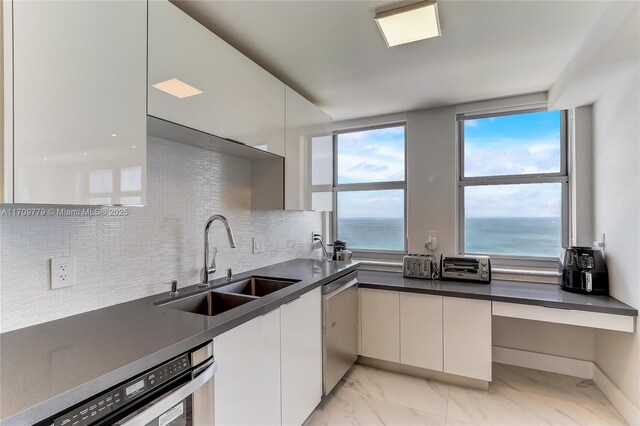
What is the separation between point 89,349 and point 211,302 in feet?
2.62

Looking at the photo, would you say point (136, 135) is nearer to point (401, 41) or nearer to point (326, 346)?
point (401, 41)

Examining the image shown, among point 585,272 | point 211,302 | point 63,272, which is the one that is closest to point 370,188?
point 585,272

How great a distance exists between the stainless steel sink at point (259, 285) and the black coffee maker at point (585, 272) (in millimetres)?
2069

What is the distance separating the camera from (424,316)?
2453mm

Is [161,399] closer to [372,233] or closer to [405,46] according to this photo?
[405,46]

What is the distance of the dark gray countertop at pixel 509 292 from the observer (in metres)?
2.01

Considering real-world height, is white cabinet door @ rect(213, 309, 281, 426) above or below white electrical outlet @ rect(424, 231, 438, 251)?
below

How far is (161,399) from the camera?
0.95 meters

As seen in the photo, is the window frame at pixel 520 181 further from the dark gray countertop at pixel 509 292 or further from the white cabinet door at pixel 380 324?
the white cabinet door at pixel 380 324

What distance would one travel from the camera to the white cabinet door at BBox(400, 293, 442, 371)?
7.89 ft

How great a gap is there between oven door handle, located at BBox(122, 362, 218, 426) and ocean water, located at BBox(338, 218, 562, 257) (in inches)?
99.9

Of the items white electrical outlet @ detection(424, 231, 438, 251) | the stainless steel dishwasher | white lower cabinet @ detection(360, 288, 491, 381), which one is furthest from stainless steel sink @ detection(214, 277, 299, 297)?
white electrical outlet @ detection(424, 231, 438, 251)

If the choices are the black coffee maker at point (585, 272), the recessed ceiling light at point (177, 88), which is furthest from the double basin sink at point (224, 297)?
the black coffee maker at point (585, 272)

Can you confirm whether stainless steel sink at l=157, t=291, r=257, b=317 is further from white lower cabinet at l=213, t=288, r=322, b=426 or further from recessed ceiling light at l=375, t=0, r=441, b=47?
recessed ceiling light at l=375, t=0, r=441, b=47
